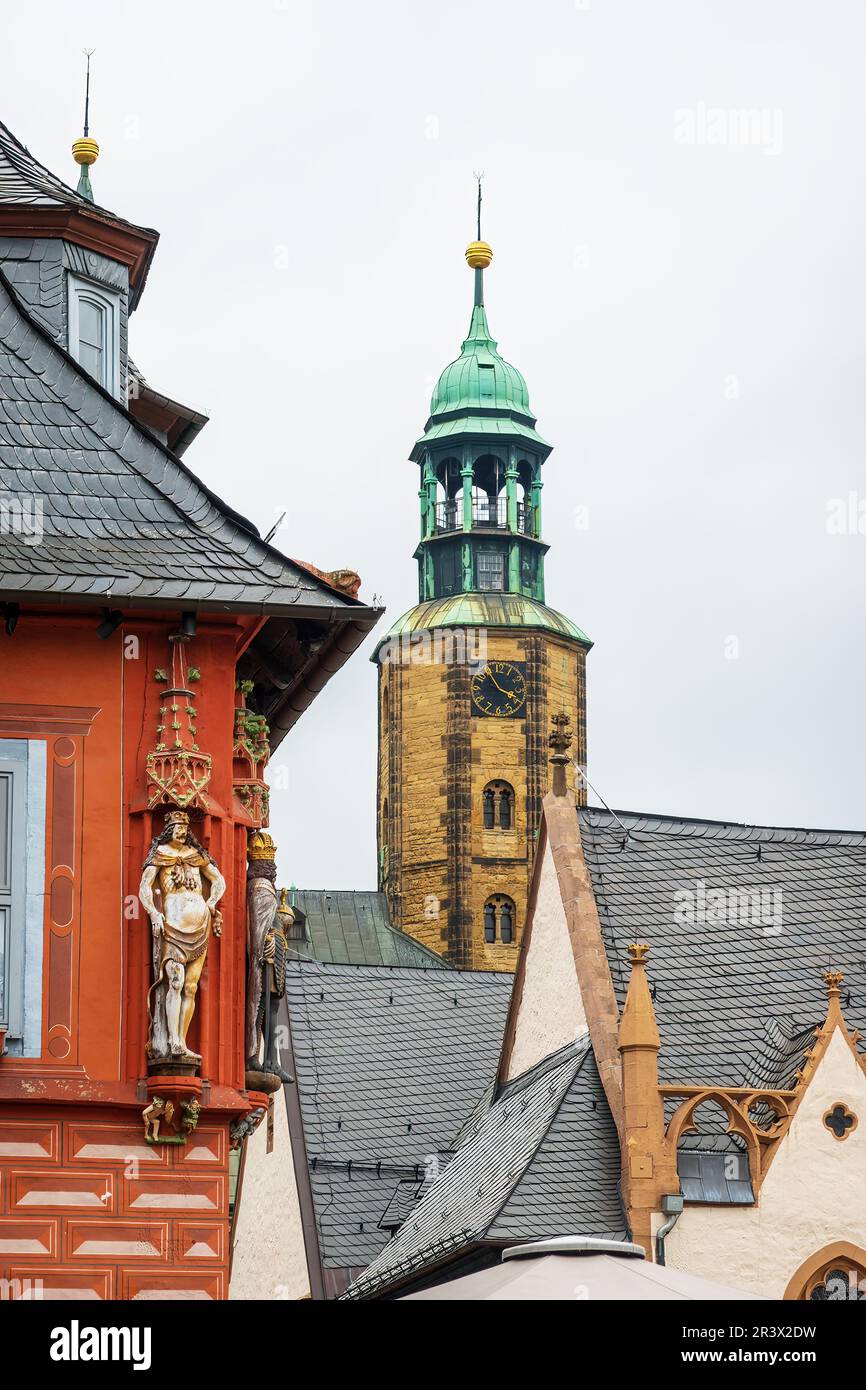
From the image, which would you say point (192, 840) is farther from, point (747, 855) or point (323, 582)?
point (747, 855)

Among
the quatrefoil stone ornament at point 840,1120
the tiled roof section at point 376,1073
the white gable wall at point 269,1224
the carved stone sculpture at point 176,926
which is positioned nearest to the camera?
the carved stone sculpture at point 176,926

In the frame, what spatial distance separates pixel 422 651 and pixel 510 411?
1124 cm

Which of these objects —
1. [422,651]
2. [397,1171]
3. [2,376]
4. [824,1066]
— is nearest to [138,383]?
[2,376]

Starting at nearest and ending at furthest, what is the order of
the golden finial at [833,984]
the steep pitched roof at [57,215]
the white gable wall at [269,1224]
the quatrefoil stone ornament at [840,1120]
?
the steep pitched roof at [57,215]
the quatrefoil stone ornament at [840,1120]
the golden finial at [833,984]
the white gable wall at [269,1224]

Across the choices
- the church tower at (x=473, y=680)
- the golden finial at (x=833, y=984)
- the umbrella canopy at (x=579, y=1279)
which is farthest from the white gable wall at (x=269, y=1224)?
the church tower at (x=473, y=680)

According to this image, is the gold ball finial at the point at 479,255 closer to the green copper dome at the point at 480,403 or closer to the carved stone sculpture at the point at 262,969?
the green copper dome at the point at 480,403

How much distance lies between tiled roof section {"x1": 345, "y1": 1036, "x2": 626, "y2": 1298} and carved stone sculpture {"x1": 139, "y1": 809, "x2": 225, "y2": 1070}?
14.3 metres

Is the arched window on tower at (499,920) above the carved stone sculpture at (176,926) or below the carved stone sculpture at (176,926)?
above

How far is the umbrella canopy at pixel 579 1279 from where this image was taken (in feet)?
66.8

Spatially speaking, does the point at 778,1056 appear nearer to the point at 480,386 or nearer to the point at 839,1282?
the point at 839,1282

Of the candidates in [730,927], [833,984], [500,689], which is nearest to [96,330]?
[833,984]

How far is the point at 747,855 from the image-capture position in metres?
41.8

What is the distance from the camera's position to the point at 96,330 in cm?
2658

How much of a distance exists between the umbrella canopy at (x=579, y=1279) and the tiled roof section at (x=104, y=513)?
17.0ft
